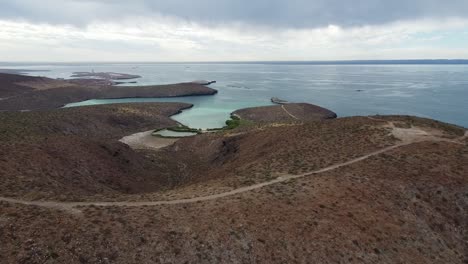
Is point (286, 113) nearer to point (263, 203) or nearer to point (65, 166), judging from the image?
point (65, 166)

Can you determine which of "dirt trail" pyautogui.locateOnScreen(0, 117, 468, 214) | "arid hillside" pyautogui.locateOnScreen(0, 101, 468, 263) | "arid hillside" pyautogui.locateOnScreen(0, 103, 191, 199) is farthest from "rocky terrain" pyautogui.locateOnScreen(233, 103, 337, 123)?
"dirt trail" pyautogui.locateOnScreen(0, 117, 468, 214)

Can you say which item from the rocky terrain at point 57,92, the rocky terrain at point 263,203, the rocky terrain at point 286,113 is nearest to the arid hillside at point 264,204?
the rocky terrain at point 263,203

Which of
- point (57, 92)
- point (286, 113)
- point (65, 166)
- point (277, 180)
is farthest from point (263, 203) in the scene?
point (57, 92)

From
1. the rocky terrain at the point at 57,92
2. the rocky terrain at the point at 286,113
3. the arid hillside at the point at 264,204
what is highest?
the arid hillside at the point at 264,204

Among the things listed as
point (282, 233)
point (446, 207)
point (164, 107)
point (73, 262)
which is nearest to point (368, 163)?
point (446, 207)

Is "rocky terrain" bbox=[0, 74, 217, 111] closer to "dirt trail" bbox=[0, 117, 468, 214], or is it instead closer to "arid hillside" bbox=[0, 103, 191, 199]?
"arid hillside" bbox=[0, 103, 191, 199]

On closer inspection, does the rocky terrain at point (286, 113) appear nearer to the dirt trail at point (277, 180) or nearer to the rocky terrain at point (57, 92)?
the dirt trail at point (277, 180)

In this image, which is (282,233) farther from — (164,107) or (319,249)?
(164,107)
